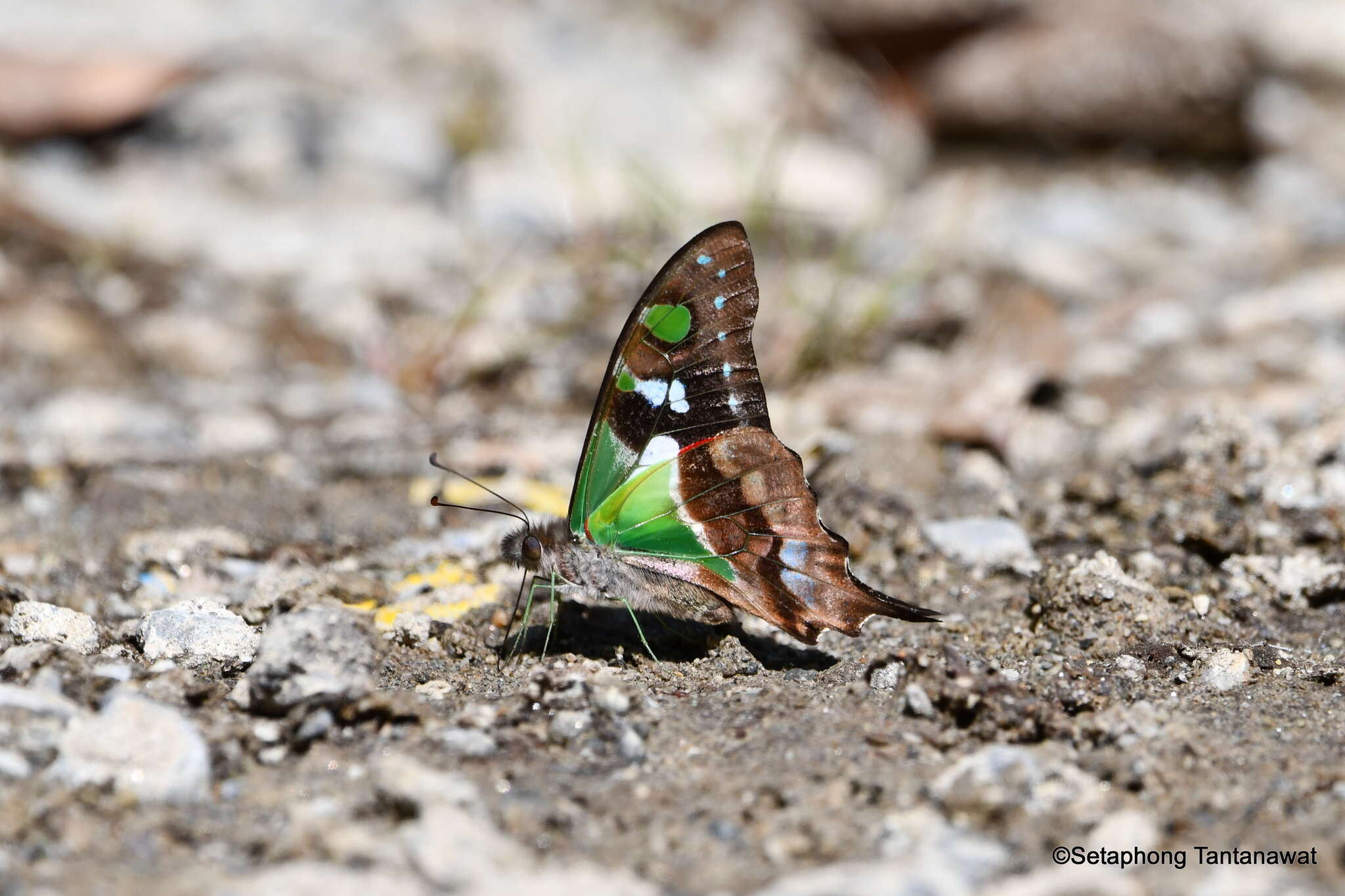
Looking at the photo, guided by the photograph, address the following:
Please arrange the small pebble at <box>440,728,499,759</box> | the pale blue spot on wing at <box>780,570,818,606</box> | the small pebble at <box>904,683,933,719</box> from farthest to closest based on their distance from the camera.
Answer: the pale blue spot on wing at <box>780,570,818,606</box> → the small pebble at <box>904,683,933,719</box> → the small pebble at <box>440,728,499,759</box>

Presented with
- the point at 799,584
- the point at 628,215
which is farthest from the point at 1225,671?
the point at 628,215

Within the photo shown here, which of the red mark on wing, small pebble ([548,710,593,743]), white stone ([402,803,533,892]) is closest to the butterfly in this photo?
the red mark on wing

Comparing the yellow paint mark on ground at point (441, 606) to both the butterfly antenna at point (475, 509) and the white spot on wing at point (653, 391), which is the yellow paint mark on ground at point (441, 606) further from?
the white spot on wing at point (653, 391)

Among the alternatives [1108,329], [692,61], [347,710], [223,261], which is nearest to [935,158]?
[692,61]

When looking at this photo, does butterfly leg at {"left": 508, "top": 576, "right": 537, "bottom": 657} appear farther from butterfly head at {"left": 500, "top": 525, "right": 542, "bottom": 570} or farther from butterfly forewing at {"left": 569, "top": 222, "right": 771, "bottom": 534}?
butterfly forewing at {"left": 569, "top": 222, "right": 771, "bottom": 534}

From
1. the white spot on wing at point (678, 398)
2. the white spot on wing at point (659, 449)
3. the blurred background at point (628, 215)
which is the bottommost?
the white spot on wing at point (659, 449)

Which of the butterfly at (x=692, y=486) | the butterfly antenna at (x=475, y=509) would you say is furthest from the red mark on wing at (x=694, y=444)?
the butterfly antenna at (x=475, y=509)
